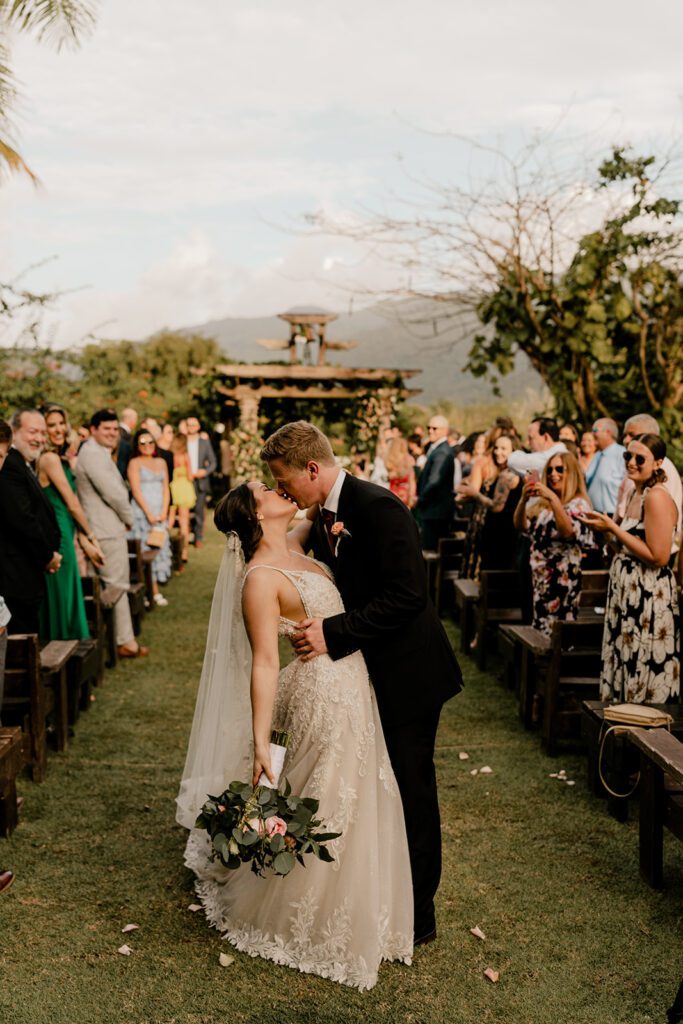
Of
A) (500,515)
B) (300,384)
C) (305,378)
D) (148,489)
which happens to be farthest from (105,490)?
(300,384)

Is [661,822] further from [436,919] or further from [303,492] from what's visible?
[303,492]

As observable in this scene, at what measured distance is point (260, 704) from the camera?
3.68 metres

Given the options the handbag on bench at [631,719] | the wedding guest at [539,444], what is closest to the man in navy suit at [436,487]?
the wedding guest at [539,444]

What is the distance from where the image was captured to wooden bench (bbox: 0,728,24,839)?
4.50 metres

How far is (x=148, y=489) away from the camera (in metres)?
10.9

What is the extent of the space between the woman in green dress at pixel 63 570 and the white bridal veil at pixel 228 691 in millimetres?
2844

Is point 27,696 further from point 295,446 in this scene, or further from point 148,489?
point 148,489

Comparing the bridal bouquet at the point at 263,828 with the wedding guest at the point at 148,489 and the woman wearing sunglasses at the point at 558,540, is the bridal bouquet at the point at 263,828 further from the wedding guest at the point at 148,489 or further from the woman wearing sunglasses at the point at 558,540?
the wedding guest at the point at 148,489

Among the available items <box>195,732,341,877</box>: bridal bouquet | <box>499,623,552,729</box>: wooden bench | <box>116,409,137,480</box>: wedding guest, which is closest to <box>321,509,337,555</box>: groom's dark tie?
<box>195,732,341,877</box>: bridal bouquet

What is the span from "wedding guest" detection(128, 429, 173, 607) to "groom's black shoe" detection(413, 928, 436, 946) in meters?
7.13

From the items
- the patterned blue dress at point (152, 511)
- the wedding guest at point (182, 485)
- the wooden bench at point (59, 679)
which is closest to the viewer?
the wooden bench at point (59, 679)

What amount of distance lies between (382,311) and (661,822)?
424 inches

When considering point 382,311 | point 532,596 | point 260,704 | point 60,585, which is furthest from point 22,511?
point 382,311

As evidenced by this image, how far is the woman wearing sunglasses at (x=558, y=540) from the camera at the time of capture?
6859mm
